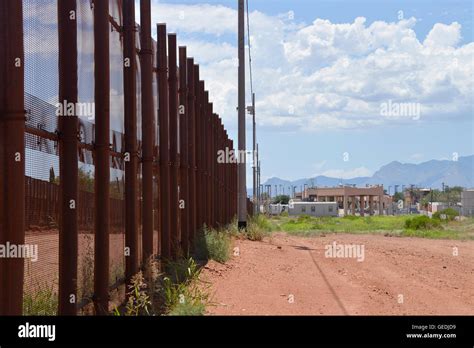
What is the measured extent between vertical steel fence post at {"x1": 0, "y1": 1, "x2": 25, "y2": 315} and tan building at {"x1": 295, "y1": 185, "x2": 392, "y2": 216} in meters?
112

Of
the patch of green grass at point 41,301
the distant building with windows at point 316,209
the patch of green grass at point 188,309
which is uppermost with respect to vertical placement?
the patch of green grass at point 41,301

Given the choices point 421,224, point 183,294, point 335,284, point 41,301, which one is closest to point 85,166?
point 183,294

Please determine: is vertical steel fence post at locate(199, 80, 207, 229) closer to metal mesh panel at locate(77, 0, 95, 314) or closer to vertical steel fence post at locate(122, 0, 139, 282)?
vertical steel fence post at locate(122, 0, 139, 282)

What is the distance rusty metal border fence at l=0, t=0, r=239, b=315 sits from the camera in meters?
6.07

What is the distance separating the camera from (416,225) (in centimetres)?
4612

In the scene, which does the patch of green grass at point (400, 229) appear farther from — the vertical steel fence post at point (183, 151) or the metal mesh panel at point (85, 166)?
the metal mesh panel at point (85, 166)

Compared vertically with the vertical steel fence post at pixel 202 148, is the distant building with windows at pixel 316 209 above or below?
below

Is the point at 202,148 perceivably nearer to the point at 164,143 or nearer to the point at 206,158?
the point at 206,158

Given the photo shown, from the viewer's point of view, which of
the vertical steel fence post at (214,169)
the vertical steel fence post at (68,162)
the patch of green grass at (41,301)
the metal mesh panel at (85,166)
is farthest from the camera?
the vertical steel fence post at (214,169)

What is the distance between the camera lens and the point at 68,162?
773 centimetres

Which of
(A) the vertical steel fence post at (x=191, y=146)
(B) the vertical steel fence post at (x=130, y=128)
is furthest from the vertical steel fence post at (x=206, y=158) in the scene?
(B) the vertical steel fence post at (x=130, y=128)

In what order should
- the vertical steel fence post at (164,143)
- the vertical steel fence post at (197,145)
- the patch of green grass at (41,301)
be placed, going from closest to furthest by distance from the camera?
the patch of green grass at (41,301) → the vertical steel fence post at (164,143) → the vertical steel fence post at (197,145)

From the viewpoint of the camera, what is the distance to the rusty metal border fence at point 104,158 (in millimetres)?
6070

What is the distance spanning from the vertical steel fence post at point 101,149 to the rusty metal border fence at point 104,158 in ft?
0.04
